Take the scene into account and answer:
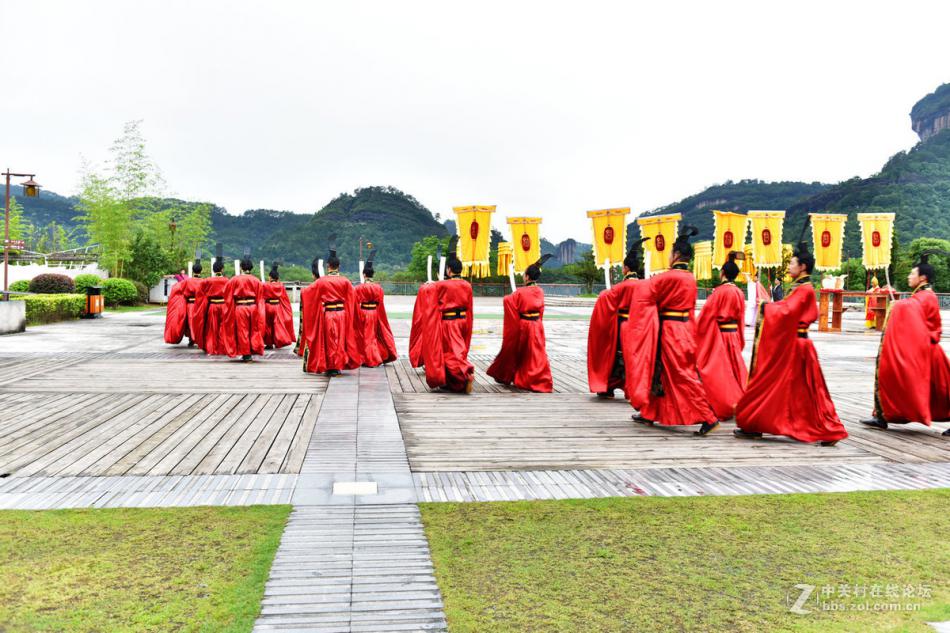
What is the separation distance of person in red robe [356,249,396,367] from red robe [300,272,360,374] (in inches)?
27.9

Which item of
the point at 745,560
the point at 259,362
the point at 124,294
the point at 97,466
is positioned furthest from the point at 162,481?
the point at 124,294

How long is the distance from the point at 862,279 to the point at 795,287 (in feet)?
192

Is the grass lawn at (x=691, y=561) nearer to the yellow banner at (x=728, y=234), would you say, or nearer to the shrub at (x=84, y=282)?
the yellow banner at (x=728, y=234)

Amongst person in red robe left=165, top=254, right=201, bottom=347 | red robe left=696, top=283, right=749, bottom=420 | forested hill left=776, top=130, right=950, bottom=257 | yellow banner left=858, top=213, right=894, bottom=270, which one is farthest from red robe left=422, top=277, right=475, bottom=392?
forested hill left=776, top=130, right=950, bottom=257

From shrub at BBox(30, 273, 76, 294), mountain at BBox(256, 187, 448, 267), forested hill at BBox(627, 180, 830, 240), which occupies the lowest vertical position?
shrub at BBox(30, 273, 76, 294)

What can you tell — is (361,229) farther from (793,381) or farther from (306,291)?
(793,381)

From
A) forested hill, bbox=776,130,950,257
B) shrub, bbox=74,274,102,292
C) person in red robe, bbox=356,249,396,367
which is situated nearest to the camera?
person in red robe, bbox=356,249,396,367

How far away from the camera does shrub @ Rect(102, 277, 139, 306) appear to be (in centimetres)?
2528

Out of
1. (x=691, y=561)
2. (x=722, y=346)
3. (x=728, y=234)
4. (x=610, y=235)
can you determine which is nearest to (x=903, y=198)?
(x=728, y=234)

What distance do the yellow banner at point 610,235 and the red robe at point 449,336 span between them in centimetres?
594

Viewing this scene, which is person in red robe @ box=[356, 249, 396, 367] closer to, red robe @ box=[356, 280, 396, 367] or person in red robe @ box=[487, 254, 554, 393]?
red robe @ box=[356, 280, 396, 367]

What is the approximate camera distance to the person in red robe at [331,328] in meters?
9.43

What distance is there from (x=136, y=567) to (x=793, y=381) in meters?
5.31

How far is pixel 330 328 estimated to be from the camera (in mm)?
9531
